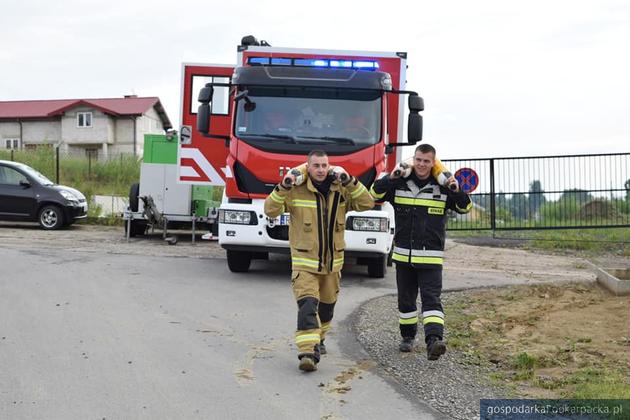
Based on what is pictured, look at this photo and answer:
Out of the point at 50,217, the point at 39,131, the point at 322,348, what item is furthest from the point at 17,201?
the point at 39,131

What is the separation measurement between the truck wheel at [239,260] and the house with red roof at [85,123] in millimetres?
47191

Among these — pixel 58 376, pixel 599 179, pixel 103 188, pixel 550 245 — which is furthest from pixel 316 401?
pixel 103 188

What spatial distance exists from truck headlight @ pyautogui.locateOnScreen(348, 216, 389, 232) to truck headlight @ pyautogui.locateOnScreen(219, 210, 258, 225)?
4.21ft

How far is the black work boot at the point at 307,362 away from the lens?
216 inches

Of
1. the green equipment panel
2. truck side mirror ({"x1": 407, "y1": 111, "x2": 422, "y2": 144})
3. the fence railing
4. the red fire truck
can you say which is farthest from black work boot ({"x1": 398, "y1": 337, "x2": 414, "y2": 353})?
the fence railing

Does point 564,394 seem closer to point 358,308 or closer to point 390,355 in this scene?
point 390,355

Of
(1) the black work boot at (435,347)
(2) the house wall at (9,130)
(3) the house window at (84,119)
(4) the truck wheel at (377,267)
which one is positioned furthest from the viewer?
(2) the house wall at (9,130)

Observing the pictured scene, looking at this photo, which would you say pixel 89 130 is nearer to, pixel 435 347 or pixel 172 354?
pixel 172 354

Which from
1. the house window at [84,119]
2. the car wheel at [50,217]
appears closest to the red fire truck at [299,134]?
the car wheel at [50,217]

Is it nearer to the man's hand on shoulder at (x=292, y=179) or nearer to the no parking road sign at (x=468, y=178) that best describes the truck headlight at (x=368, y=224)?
the man's hand on shoulder at (x=292, y=179)

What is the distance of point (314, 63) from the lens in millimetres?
10266

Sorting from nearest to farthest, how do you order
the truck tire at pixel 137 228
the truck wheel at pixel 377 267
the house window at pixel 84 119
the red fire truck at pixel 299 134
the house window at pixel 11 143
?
the red fire truck at pixel 299 134
the truck wheel at pixel 377 267
the truck tire at pixel 137 228
the house window at pixel 84 119
the house window at pixel 11 143

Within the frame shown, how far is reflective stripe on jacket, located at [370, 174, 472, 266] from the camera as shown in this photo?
6.08 metres

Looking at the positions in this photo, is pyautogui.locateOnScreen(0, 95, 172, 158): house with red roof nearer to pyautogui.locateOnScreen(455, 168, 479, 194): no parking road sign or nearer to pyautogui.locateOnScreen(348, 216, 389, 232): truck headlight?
pyautogui.locateOnScreen(455, 168, 479, 194): no parking road sign
